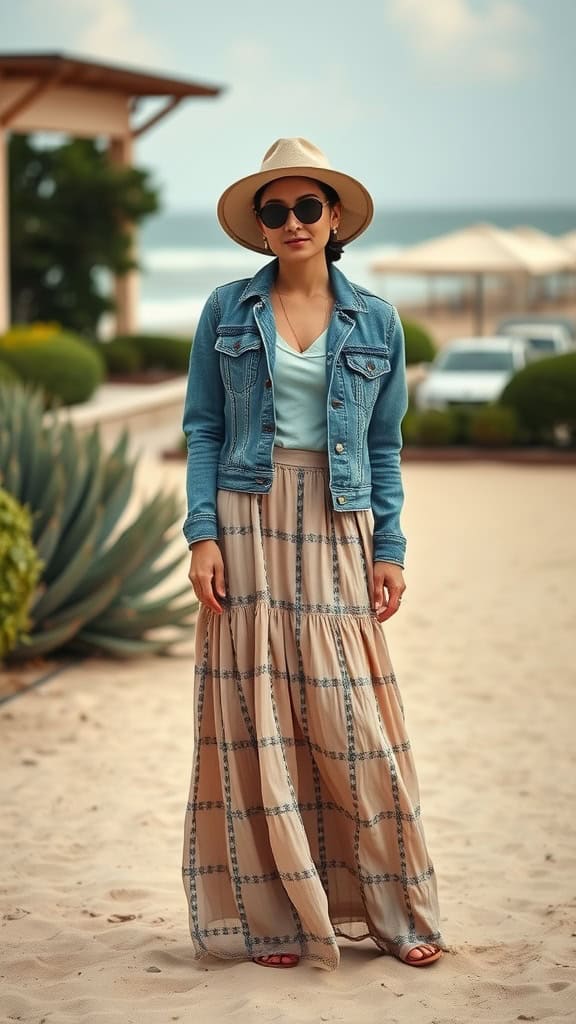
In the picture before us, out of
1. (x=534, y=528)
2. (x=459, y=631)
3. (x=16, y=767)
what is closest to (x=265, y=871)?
(x=16, y=767)

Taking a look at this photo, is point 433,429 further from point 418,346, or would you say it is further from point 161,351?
point 418,346

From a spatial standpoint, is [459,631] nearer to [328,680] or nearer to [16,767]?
[16,767]

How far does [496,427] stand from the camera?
1556 centimetres

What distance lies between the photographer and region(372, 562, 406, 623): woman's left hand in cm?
347

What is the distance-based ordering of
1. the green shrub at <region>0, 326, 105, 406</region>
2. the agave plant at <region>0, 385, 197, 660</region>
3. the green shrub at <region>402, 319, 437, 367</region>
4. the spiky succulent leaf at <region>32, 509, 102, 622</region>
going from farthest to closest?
the green shrub at <region>402, 319, 437, 367</region>
the green shrub at <region>0, 326, 105, 406</region>
the agave plant at <region>0, 385, 197, 660</region>
the spiky succulent leaf at <region>32, 509, 102, 622</region>

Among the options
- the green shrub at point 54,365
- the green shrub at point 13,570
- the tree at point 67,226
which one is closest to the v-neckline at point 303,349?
the green shrub at point 13,570

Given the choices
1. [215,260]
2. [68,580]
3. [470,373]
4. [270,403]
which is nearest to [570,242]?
[470,373]

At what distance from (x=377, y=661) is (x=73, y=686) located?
11.3ft

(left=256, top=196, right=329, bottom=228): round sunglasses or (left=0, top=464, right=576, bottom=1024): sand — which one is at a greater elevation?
(left=256, top=196, right=329, bottom=228): round sunglasses

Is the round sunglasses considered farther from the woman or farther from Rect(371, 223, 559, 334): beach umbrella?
Rect(371, 223, 559, 334): beach umbrella

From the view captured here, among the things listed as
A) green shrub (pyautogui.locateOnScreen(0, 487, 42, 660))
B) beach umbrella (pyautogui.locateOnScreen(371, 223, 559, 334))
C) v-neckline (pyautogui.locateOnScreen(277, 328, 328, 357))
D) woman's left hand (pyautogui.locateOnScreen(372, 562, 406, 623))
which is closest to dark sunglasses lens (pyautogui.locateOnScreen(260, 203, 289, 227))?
v-neckline (pyautogui.locateOnScreen(277, 328, 328, 357))

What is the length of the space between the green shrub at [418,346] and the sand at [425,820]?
1603 cm

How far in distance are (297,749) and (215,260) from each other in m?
86.9

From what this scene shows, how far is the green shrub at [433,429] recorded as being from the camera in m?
15.8
